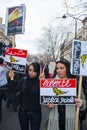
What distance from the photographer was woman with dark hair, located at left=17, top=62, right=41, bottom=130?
609cm

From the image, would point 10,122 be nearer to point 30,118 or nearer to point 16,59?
point 16,59

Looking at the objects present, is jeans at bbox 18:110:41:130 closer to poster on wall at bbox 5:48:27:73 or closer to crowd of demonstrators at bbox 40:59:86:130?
crowd of demonstrators at bbox 40:59:86:130

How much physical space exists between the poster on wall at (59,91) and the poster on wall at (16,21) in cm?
362

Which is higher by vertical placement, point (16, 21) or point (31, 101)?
point (16, 21)

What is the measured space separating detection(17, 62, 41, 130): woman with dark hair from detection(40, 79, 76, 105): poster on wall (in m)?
0.39

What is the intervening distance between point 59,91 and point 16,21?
12.9ft

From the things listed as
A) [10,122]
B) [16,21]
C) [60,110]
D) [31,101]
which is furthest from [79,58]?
[10,122]

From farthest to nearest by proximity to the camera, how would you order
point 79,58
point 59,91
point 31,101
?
point 31,101 < point 79,58 < point 59,91

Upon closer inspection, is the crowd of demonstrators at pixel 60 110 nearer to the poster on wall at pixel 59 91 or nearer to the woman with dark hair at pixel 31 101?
the poster on wall at pixel 59 91

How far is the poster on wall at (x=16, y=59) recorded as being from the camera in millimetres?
7484

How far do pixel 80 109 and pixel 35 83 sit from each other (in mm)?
928

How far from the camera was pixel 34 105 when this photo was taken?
6078 mm

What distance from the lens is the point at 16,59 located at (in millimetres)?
7602

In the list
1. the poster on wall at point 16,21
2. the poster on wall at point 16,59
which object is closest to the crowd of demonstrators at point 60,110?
the poster on wall at point 16,59
